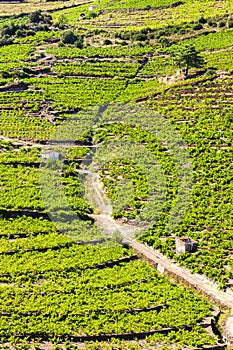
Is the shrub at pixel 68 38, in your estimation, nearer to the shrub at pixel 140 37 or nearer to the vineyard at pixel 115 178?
the vineyard at pixel 115 178

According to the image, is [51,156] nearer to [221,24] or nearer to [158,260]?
[158,260]

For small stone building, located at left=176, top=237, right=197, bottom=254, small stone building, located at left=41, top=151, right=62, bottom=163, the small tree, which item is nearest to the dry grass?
the small tree

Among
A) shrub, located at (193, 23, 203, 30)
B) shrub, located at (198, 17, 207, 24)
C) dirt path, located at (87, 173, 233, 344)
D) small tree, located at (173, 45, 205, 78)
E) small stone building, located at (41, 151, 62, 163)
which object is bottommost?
dirt path, located at (87, 173, 233, 344)

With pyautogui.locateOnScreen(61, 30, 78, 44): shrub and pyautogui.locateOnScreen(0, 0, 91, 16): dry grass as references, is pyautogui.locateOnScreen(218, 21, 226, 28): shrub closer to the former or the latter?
pyautogui.locateOnScreen(61, 30, 78, 44): shrub

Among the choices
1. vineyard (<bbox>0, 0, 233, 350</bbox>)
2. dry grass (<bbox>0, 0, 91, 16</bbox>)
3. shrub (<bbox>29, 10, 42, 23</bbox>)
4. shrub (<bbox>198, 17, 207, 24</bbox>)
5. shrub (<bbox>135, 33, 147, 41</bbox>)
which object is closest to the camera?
vineyard (<bbox>0, 0, 233, 350</bbox>)

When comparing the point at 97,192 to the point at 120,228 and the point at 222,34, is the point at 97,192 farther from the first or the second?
the point at 222,34

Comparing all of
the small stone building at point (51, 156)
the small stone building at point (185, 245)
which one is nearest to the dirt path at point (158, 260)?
the small stone building at point (185, 245)

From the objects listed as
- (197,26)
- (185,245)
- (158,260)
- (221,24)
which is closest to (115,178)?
(185,245)
